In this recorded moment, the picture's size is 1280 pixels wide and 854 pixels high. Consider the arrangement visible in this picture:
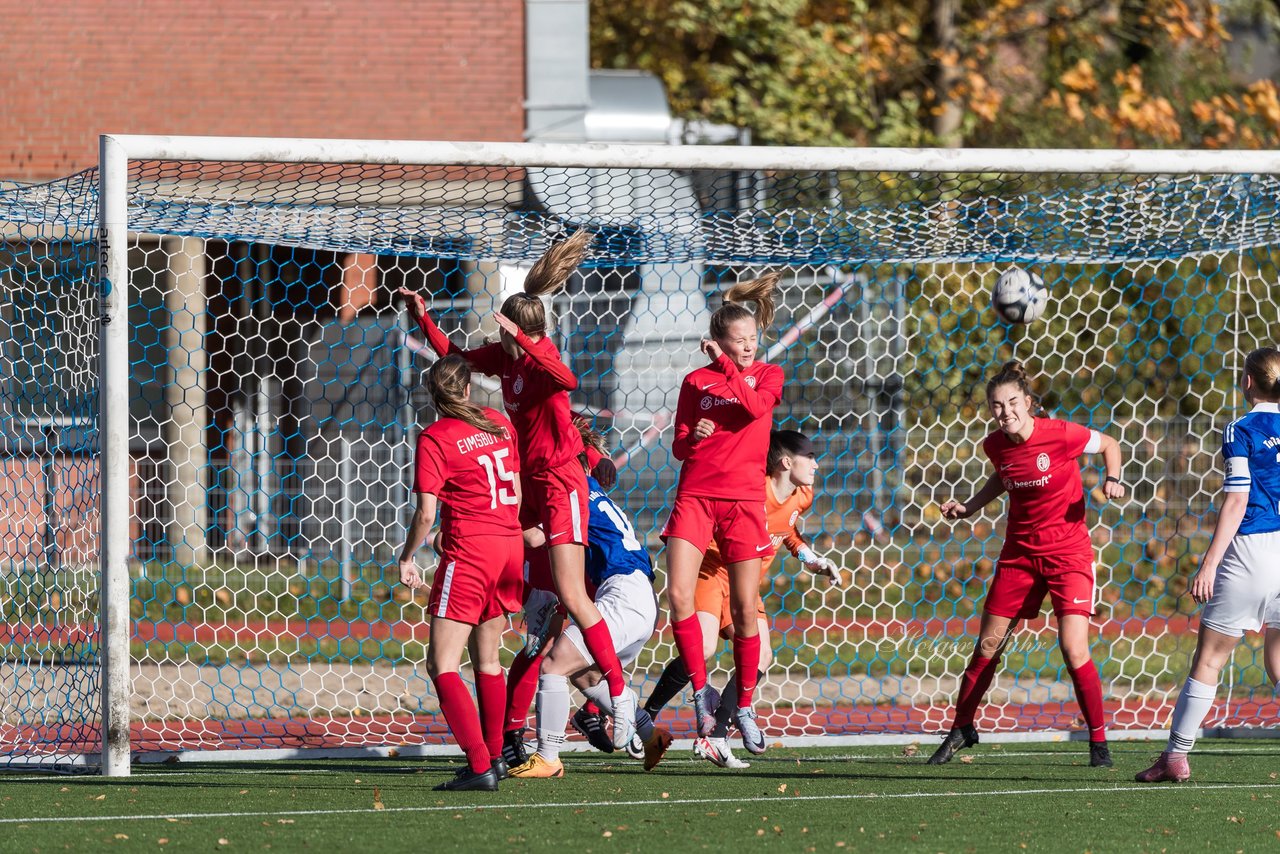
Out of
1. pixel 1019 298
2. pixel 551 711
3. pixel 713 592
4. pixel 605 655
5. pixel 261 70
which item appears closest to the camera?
pixel 605 655

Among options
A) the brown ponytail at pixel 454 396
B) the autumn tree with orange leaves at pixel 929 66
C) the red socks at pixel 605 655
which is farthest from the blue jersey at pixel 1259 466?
the autumn tree with orange leaves at pixel 929 66

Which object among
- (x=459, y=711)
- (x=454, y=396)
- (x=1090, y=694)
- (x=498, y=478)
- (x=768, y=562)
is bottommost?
(x=1090, y=694)

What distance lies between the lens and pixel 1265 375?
5605 mm

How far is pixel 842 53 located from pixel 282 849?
15.5m

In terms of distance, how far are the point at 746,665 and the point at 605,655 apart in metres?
0.73

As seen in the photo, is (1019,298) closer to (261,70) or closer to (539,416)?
(539,416)

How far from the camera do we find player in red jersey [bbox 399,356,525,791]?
5344mm

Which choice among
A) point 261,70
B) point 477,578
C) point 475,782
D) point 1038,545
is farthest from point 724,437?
point 261,70

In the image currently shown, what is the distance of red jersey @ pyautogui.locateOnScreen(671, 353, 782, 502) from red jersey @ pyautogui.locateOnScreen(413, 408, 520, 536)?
2.81 ft

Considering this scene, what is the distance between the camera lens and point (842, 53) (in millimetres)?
18281

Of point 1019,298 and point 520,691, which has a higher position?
point 1019,298

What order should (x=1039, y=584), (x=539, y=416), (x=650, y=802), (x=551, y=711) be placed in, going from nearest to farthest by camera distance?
(x=650, y=802), (x=551, y=711), (x=539, y=416), (x=1039, y=584)

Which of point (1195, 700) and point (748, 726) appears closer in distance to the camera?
point (1195, 700)

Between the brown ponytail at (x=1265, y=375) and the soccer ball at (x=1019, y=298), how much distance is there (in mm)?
1500
